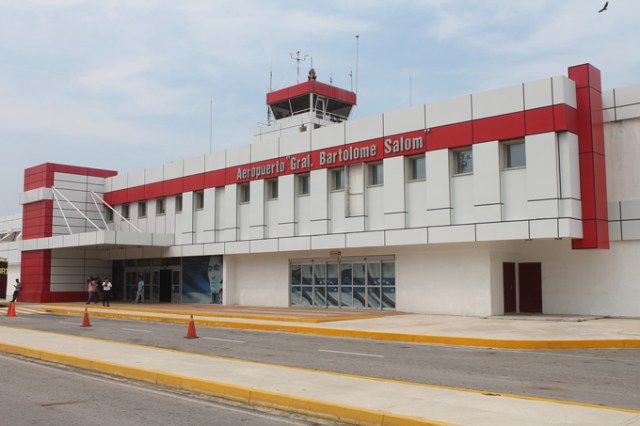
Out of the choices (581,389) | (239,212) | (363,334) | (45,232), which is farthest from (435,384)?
(45,232)

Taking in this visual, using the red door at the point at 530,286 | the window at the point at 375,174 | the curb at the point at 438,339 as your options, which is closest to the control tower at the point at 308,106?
the window at the point at 375,174

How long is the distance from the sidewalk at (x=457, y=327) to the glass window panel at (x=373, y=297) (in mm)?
1080

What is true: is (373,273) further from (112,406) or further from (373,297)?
(112,406)

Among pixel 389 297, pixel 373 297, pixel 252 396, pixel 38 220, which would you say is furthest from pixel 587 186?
pixel 38 220

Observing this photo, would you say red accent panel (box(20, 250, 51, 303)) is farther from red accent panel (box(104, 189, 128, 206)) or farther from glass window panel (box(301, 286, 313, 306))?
glass window panel (box(301, 286, 313, 306))

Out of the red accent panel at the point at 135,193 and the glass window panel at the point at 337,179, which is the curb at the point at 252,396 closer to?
the glass window panel at the point at 337,179

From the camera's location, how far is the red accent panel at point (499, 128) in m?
23.6

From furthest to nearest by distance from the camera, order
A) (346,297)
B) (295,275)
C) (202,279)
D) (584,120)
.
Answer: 1. (202,279)
2. (295,275)
3. (346,297)
4. (584,120)

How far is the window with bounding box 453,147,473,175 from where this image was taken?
25375mm

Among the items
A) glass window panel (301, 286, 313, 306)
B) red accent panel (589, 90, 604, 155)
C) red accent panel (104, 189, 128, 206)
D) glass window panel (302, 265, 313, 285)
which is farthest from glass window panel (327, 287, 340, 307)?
red accent panel (104, 189, 128, 206)

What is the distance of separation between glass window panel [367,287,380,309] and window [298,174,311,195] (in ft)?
20.3

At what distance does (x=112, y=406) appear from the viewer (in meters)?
8.83

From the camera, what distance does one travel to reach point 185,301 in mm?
38250

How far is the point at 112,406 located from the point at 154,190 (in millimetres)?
32733
